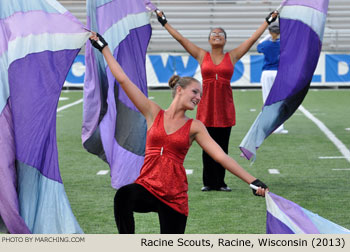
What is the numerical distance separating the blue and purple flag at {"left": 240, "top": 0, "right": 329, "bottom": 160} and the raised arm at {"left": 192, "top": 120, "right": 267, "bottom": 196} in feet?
8.29

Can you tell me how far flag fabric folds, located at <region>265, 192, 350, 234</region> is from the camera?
4.73m

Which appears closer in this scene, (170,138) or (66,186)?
(170,138)

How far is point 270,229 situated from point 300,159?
5.26m

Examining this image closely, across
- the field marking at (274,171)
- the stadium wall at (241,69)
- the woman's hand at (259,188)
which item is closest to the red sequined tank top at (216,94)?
the field marking at (274,171)

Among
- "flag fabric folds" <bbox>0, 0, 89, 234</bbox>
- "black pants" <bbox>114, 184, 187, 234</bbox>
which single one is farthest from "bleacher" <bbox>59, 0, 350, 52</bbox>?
"black pants" <bbox>114, 184, 187, 234</bbox>

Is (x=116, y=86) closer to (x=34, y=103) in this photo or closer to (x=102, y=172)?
(x=102, y=172)

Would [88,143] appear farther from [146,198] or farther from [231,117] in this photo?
[146,198]

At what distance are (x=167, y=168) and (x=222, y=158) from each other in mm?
330

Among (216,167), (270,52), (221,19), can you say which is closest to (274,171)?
(216,167)

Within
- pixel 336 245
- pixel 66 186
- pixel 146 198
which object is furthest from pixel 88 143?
pixel 336 245

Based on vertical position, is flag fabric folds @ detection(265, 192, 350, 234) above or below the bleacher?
above

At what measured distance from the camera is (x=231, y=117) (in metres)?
7.97

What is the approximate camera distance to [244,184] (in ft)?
27.7

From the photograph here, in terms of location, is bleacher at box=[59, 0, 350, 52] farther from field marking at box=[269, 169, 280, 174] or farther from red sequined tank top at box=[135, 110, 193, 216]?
red sequined tank top at box=[135, 110, 193, 216]
